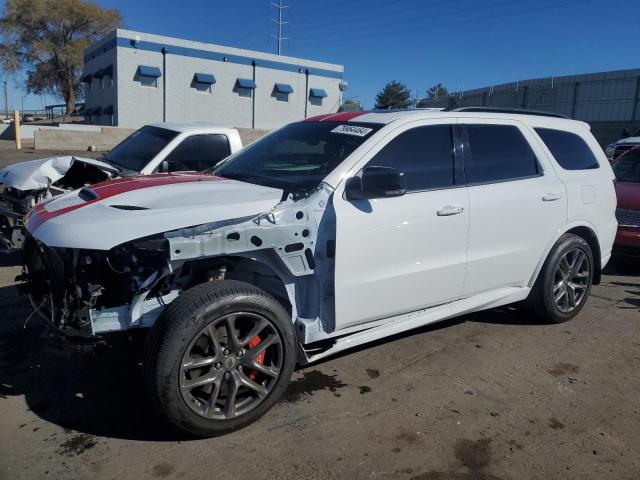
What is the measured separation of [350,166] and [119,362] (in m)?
2.23

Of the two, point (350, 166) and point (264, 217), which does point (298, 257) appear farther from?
point (350, 166)

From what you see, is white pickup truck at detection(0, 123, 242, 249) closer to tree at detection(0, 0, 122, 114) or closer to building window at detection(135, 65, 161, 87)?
building window at detection(135, 65, 161, 87)

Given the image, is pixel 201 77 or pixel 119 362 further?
pixel 201 77

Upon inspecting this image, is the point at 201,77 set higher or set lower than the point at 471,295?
higher

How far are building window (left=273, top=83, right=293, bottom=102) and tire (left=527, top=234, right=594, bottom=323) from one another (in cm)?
3634

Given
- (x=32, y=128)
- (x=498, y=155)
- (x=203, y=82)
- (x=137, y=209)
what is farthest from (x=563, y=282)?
(x=203, y=82)

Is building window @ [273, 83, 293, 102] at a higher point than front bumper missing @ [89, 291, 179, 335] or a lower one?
higher

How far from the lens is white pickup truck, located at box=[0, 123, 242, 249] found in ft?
19.8

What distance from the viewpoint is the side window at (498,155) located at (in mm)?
4367

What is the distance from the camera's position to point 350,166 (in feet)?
12.1

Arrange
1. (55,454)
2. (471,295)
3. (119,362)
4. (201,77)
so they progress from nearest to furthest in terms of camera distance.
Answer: (55,454), (119,362), (471,295), (201,77)

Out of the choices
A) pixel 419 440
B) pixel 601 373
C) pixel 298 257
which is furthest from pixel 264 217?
pixel 601 373

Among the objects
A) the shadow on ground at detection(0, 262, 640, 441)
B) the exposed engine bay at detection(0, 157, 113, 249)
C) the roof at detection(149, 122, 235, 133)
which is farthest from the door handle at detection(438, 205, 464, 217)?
the roof at detection(149, 122, 235, 133)

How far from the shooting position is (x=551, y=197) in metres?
4.75
